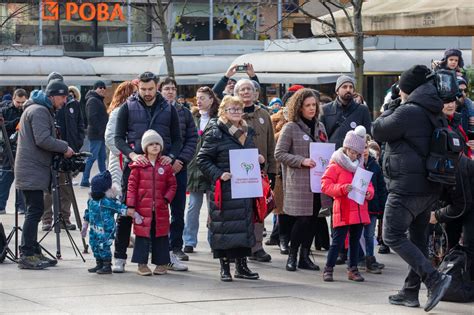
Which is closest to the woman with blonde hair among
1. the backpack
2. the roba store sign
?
the backpack

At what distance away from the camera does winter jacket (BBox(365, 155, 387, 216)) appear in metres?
12.2

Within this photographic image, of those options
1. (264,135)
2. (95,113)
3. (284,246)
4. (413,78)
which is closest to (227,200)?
(264,135)

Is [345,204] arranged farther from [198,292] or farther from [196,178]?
[196,178]

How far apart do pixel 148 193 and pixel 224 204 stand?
0.74 meters

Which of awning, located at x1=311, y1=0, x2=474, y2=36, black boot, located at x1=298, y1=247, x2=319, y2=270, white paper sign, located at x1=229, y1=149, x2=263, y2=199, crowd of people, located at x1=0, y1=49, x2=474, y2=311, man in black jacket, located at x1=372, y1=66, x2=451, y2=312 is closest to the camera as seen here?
man in black jacket, located at x1=372, y1=66, x2=451, y2=312

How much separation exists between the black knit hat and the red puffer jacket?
103 inches

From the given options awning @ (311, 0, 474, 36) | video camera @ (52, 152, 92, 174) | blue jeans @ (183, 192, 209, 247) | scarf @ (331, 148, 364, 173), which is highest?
awning @ (311, 0, 474, 36)

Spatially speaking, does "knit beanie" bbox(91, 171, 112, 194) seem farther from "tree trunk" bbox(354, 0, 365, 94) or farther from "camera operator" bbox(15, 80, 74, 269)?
"tree trunk" bbox(354, 0, 365, 94)

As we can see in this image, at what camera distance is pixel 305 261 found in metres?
11.7

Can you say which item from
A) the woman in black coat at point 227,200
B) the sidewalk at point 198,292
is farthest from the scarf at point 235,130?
the sidewalk at point 198,292

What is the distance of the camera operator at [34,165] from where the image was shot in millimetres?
11664

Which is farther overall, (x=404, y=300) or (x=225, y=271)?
(x=225, y=271)

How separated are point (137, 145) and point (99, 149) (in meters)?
10.3

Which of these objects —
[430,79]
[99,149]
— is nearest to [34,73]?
[99,149]
